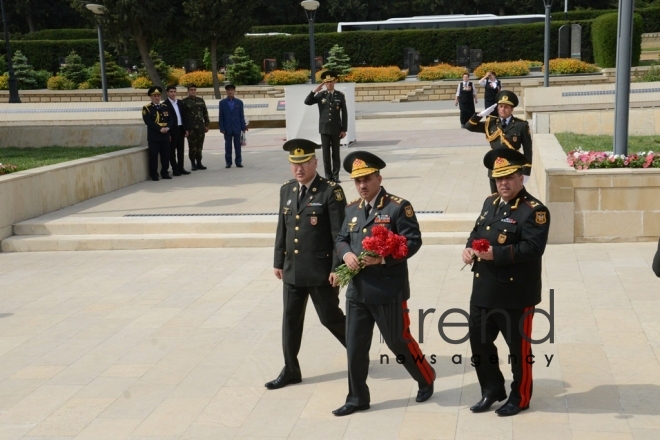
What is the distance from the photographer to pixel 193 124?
697 inches

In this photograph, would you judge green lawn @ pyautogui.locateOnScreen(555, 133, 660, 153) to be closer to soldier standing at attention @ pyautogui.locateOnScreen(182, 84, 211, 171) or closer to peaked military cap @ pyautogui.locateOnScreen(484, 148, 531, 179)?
soldier standing at attention @ pyautogui.locateOnScreen(182, 84, 211, 171)

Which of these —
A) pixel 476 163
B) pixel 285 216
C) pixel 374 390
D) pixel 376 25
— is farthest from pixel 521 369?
pixel 376 25

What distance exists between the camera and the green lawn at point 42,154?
14609 mm

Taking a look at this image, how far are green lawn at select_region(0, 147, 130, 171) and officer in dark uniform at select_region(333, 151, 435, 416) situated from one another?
9115 mm

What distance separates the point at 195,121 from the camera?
1770cm

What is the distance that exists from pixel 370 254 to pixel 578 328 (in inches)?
110

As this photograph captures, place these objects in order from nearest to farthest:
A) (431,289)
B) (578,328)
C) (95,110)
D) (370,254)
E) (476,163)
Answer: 1. (370,254)
2. (578,328)
3. (431,289)
4. (476,163)
5. (95,110)

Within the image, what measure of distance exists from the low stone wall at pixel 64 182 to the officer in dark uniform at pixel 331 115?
3.62 metres

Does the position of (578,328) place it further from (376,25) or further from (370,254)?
(376,25)

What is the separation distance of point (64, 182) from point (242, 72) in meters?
26.7

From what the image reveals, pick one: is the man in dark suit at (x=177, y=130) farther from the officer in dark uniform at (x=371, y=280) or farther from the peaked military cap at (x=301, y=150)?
the officer in dark uniform at (x=371, y=280)

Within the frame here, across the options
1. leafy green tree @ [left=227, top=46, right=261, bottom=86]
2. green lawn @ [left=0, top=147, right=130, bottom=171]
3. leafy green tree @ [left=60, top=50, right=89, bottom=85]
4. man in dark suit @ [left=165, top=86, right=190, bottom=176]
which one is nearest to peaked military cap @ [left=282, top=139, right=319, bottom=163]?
green lawn @ [left=0, top=147, right=130, bottom=171]

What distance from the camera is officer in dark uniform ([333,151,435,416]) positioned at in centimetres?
588

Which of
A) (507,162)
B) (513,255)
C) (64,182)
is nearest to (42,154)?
(64,182)
